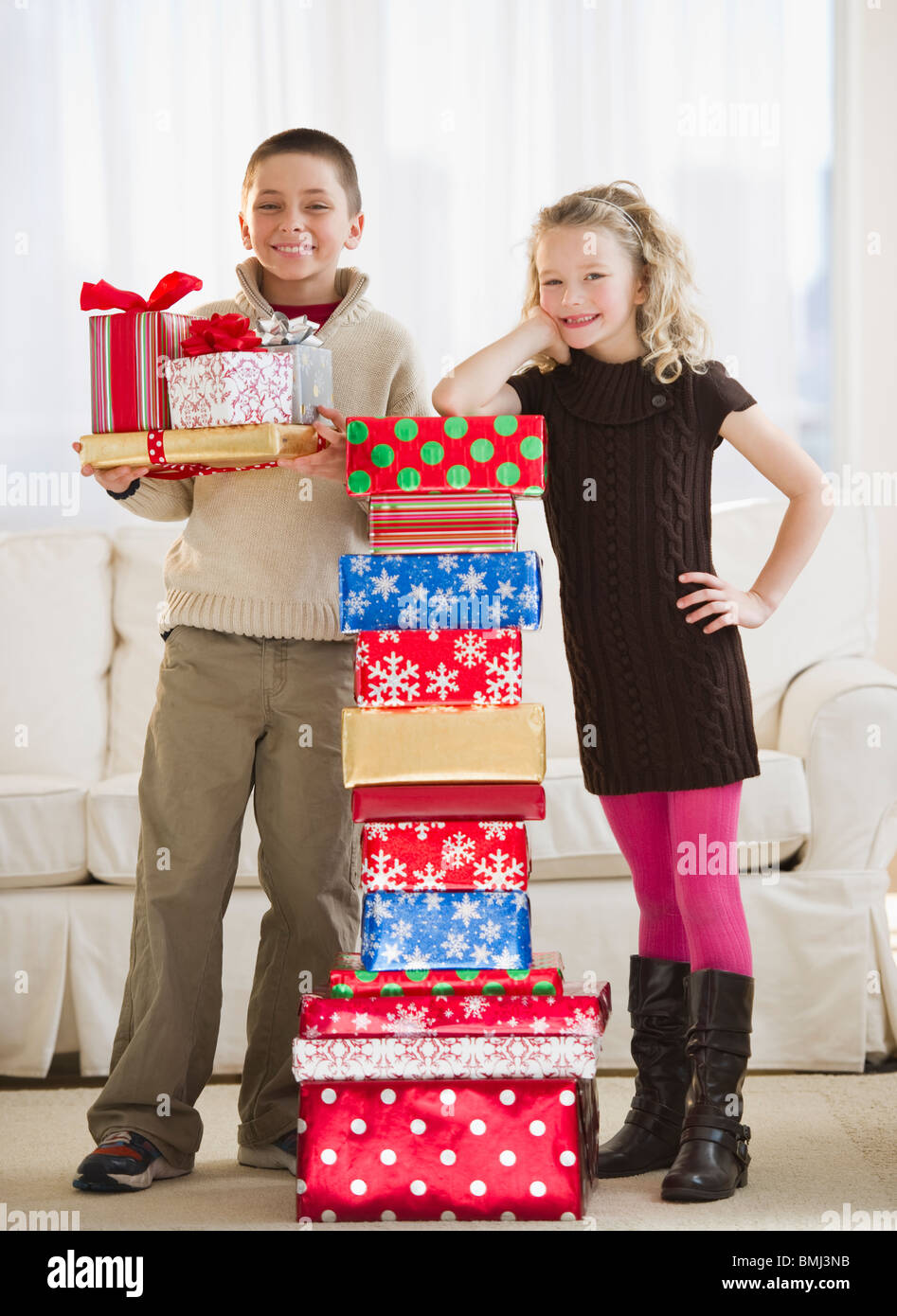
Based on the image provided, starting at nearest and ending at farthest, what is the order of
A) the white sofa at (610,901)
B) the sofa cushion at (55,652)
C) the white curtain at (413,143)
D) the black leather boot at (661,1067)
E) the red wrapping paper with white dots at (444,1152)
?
the red wrapping paper with white dots at (444,1152) < the black leather boot at (661,1067) < the white sofa at (610,901) < the sofa cushion at (55,652) < the white curtain at (413,143)

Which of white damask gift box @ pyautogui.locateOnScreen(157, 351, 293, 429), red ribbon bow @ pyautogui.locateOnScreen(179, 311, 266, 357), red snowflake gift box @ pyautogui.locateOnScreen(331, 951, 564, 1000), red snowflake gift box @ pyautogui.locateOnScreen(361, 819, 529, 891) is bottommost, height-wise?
red snowflake gift box @ pyautogui.locateOnScreen(331, 951, 564, 1000)

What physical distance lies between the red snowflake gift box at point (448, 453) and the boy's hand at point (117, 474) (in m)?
0.28

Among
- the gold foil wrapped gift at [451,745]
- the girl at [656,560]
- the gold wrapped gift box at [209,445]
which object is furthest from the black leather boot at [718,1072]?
the gold wrapped gift box at [209,445]

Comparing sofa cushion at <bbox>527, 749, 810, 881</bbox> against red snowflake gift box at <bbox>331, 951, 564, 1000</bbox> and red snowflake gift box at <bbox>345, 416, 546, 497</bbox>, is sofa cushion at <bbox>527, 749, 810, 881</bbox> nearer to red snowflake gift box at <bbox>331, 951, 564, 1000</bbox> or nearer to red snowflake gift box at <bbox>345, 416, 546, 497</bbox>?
red snowflake gift box at <bbox>331, 951, 564, 1000</bbox>

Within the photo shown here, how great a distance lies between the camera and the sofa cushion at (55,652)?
2621 mm

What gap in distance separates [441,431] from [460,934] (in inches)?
21.4

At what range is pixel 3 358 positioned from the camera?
10.6 ft

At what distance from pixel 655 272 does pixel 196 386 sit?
0.55 m

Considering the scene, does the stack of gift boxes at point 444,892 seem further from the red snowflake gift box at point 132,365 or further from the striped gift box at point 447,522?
the red snowflake gift box at point 132,365

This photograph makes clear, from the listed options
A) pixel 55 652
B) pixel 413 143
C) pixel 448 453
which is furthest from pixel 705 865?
pixel 413 143

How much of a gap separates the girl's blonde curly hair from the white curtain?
1635mm

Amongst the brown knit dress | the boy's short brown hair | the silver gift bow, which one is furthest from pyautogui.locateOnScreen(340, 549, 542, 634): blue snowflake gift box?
the boy's short brown hair

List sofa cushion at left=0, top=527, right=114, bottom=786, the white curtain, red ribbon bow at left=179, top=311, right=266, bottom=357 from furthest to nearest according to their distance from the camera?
the white curtain, sofa cushion at left=0, top=527, right=114, bottom=786, red ribbon bow at left=179, top=311, right=266, bottom=357

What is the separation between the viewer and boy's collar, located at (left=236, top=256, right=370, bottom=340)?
1.75 meters
